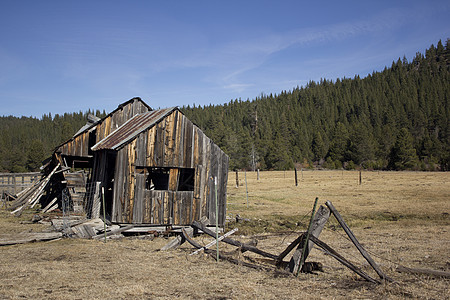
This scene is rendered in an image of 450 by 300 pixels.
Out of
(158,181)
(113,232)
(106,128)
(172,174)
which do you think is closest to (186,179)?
(158,181)

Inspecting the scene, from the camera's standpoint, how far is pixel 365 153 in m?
87.6

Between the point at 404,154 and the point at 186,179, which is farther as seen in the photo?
the point at 404,154

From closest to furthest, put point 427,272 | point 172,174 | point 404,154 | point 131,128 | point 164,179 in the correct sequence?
point 427,272, point 172,174, point 131,128, point 164,179, point 404,154

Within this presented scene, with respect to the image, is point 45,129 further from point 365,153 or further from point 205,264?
point 205,264

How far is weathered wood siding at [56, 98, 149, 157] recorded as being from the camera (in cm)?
2012

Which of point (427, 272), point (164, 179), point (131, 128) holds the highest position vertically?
point (131, 128)

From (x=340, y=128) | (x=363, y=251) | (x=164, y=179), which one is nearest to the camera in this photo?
(x=363, y=251)

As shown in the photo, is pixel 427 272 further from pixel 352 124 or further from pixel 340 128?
pixel 352 124

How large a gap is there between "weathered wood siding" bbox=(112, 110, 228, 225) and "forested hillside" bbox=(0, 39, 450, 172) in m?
67.3

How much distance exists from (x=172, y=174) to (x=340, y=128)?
9519cm

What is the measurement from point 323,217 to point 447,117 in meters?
138

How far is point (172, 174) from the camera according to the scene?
16703 millimetres

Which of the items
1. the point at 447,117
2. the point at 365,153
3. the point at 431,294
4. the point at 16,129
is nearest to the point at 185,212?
the point at 431,294

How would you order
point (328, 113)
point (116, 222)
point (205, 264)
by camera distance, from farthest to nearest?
point (328, 113)
point (116, 222)
point (205, 264)
